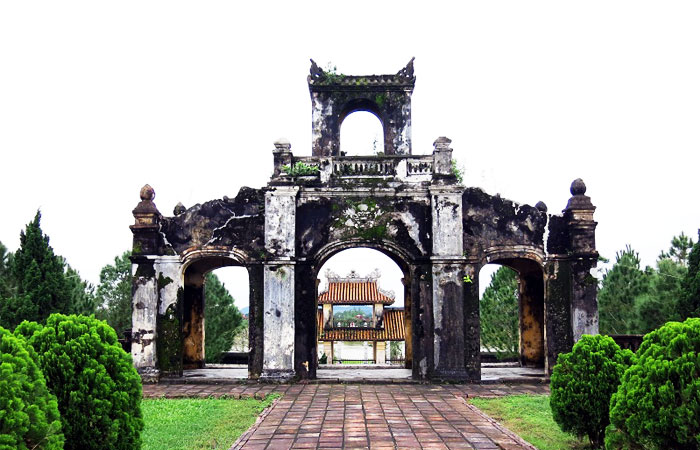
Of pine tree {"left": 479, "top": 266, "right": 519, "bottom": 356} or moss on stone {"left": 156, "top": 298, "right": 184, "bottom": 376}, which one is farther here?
pine tree {"left": 479, "top": 266, "right": 519, "bottom": 356}

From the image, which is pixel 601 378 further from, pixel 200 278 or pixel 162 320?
pixel 200 278

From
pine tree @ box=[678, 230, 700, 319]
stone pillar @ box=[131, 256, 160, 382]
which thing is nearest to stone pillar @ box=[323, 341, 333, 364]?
stone pillar @ box=[131, 256, 160, 382]

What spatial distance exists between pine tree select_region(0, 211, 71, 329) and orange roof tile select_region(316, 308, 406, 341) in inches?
520

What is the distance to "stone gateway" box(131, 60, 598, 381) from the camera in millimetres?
14180

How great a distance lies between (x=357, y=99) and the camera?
1563 cm

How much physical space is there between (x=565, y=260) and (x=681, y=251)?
21.2ft

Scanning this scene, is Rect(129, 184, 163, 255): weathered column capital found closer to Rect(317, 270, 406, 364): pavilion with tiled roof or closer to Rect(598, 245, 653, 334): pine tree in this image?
Rect(598, 245, 653, 334): pine tree

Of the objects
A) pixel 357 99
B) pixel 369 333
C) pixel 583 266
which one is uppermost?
pixel 357 99

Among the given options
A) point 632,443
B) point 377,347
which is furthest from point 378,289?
point 632,443

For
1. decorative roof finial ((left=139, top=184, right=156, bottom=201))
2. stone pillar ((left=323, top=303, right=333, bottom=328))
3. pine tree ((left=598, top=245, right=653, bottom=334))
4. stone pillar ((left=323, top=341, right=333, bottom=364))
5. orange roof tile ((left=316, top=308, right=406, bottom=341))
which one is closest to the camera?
decorative roof finial ((left=139, top=184, right=156, bottom=201))

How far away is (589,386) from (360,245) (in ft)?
24.9

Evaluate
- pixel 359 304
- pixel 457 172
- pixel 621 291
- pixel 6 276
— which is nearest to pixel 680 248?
pixel 621 291

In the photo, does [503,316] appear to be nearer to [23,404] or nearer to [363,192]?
[363,192]

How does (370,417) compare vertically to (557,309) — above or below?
below
